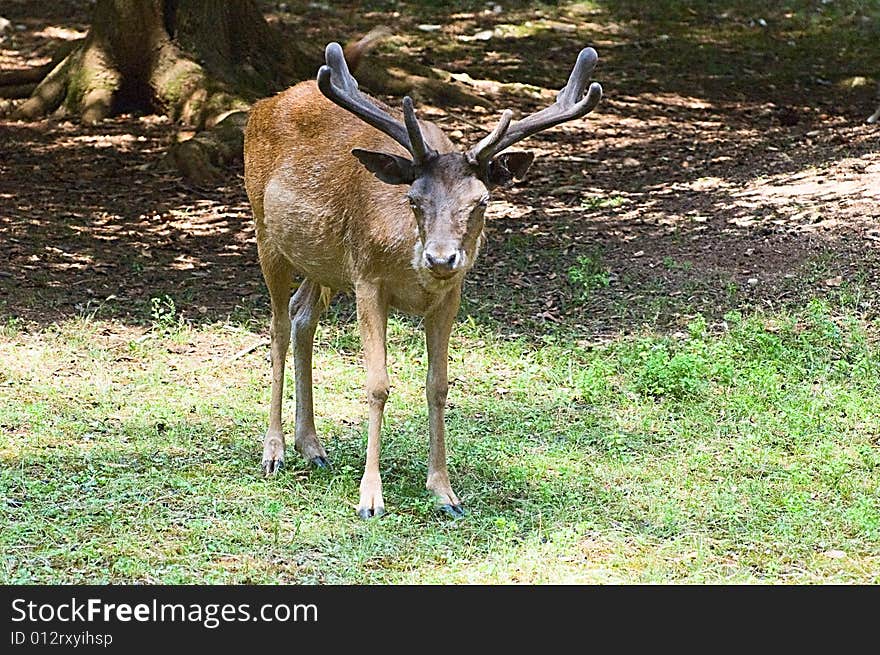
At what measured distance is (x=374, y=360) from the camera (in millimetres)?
6445

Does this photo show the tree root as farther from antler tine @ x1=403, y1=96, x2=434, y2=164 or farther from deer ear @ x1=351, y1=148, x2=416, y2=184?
antler tine @ x1=403, y1=96, x2=434, y2=164

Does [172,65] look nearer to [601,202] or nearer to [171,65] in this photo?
[171,65]

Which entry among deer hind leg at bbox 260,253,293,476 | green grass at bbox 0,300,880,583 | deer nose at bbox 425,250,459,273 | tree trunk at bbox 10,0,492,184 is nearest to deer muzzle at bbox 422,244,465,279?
deer nose at bbox 425,250,459,273

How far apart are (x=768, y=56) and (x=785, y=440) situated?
10814mm

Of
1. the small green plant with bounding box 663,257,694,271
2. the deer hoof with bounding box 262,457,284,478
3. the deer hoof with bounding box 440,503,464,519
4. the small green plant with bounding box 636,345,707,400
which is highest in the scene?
the deer hoof with bounding box 440,503,464,519

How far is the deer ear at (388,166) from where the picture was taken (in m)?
6.08

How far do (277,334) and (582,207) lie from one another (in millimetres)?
5157

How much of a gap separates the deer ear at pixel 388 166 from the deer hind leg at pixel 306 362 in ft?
4.51

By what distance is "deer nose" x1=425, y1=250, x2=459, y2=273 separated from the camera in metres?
5.73

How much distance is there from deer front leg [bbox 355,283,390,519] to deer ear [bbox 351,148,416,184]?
0.57 m

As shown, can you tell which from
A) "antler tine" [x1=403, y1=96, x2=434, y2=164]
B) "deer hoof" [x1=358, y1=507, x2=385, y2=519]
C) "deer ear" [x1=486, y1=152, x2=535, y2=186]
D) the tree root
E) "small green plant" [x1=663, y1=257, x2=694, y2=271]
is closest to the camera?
"antler tine" [x1=403, y1=96, x2=434, y2=164]

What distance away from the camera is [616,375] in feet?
27.8

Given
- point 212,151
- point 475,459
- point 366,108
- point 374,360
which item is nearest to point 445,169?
point 366,108

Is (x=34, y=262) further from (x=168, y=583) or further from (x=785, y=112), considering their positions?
(x=785, y=112)
